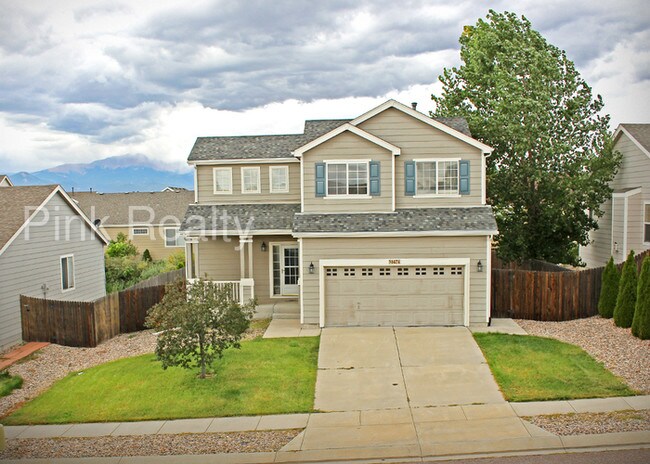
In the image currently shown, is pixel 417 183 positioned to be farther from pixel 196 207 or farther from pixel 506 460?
pixel 506 460

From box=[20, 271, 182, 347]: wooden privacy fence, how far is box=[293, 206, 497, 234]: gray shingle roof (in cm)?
694

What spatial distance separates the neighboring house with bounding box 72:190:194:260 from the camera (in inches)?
1663

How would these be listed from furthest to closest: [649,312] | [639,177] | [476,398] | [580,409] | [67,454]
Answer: [639,177]
[649,312]
[476,398]
[580,409]
[67,454]

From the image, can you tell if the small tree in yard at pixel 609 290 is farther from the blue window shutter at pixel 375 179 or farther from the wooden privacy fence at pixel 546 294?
the blue window shutter at pixel 375 179

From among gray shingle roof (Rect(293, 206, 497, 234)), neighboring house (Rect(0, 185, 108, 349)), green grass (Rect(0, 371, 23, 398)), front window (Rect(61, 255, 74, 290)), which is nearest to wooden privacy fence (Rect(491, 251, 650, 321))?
gray shingle roof (Rect(293, 206, 497, 234))

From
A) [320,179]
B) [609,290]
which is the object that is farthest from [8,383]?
[609,290]

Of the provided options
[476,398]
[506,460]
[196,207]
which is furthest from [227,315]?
[196,207]

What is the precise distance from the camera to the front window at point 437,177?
1969cm

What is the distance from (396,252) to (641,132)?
37.4ft

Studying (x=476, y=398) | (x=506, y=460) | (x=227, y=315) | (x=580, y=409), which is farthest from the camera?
(x=227, y=315)

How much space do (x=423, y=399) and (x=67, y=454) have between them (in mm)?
7130

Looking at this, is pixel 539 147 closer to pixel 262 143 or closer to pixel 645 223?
pixel 645 223

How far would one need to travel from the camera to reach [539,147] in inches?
904

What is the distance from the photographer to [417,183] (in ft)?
65.2
